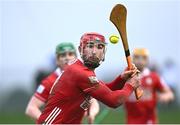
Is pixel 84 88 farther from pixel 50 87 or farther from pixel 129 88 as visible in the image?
pixel 50 87

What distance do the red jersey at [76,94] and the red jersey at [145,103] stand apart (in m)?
3.96

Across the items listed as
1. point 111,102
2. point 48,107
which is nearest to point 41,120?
point 48,107

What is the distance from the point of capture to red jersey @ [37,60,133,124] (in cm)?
883

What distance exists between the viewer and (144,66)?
1314 cm

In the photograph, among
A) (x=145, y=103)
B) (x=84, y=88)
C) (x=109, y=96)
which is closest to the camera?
(x=109, y=96)

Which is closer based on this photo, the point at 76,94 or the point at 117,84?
the point at 76,94

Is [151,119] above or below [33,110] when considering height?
below

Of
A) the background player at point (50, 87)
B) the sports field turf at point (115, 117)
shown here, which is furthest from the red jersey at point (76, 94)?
the sports field turf at point (115, 117)

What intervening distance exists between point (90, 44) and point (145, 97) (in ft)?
14.2

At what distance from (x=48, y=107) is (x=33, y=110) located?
211 cm

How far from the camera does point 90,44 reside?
8922 millimetres

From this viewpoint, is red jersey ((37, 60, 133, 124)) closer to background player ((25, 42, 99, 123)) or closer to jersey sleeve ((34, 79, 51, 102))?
background player ((25, 42, 99, 123))

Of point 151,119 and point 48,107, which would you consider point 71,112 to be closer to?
point 48,107

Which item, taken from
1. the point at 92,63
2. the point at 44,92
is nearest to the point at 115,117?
the point at 44,92
